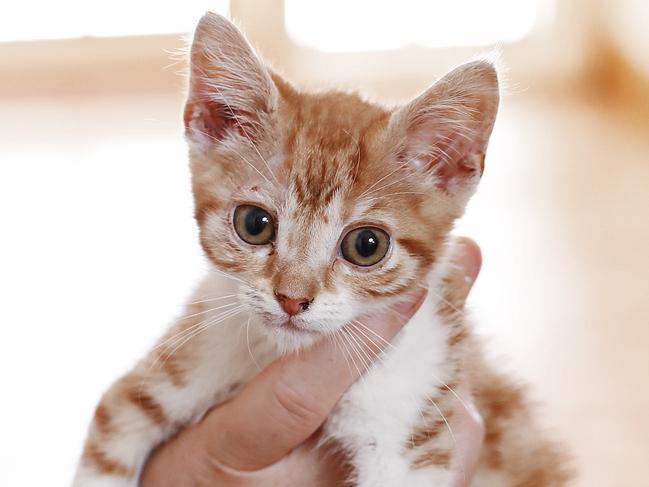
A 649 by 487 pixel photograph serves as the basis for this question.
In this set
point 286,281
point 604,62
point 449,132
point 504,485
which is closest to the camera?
point 286,281

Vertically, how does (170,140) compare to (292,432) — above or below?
below

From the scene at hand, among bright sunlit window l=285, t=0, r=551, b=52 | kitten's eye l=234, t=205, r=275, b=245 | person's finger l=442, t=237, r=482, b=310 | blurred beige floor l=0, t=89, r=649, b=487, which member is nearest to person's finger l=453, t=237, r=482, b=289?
person's finger l=442, t=237, r=482, b=310

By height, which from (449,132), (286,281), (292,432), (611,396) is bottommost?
(611,396)

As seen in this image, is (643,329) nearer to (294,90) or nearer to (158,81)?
(294,90)

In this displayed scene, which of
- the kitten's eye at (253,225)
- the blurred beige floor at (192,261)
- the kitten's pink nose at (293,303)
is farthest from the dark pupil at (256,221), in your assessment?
the blurred beige floor at (192,261)

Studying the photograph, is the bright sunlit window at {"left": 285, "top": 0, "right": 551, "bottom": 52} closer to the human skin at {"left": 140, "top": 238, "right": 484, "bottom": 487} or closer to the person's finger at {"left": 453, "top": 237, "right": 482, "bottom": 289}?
the person's finger at {"left": 453, "top": 237, "right": 482, "bottom": 289}

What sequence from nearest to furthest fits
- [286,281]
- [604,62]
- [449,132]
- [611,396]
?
[286,281], [449,132], [611,396], [604,62]

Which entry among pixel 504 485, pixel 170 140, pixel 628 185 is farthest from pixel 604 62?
pixel 504 485
